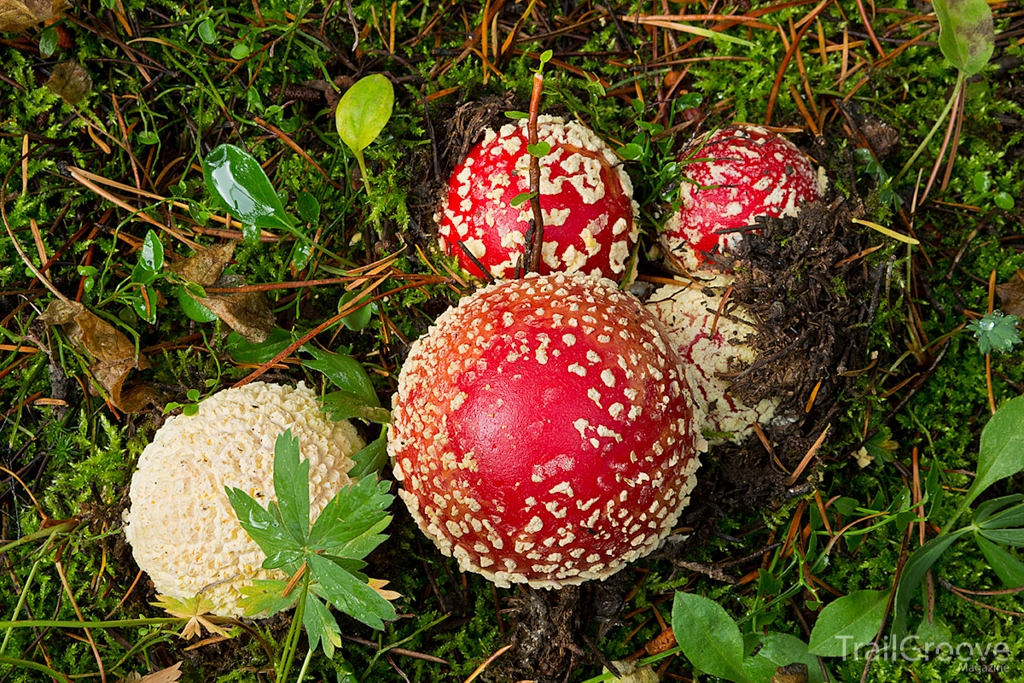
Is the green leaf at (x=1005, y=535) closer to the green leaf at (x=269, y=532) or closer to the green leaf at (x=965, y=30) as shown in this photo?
the green leaf at (x=965, y=30)

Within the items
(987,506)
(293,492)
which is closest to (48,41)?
(293,492)

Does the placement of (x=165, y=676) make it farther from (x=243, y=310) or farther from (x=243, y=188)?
(x=243, y=188)

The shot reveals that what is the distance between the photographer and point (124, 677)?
276 centimetres

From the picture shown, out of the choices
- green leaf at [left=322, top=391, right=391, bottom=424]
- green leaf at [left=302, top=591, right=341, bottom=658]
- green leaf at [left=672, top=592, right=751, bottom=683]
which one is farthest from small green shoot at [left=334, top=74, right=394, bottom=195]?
green leaf at [left=672, top=592, right=751, bottom=683]

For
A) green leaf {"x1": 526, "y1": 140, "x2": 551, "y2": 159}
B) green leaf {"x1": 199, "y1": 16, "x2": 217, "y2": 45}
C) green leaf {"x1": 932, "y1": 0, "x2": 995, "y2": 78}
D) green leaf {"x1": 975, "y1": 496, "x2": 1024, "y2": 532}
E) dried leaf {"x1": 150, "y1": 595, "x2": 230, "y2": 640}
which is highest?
green leaf {"x1": 932, "y1": 0, "x2": 995, "y2": 78}

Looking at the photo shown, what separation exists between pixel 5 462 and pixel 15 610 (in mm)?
594

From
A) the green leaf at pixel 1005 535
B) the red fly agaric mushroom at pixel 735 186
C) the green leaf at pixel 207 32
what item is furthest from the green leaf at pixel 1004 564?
the green leaf at pixel 207 32

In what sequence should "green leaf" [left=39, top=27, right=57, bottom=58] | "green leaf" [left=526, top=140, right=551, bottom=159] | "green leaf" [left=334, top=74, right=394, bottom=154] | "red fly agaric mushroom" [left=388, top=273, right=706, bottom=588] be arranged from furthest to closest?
"green leaf" [left=39, top=27, right=57, bottom=58] < "green leaf" [left=334, top=74, right=394, bottom=154] < "green leaf" [left=526, top=140, right=551, bottom=159] < "red fly agaric mushroom" [left=388, top=273, right=706, bottom=588]

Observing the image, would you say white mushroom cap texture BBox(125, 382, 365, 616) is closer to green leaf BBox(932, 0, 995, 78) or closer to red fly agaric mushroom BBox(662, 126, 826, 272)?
red fly agaric mushroom BBox(662, 126, 826, 272)

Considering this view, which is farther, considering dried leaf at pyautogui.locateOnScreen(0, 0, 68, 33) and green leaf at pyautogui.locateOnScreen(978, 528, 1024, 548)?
dried leaf at pyautogui.locateOnScreen(0, 0, 68, 33)

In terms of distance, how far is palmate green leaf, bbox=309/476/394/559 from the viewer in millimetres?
2037

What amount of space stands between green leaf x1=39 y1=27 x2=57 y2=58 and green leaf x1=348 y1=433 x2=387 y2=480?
2.10m

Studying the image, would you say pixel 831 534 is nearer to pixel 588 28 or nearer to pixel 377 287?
pixel 377 287

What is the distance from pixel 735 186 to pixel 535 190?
784 mm
